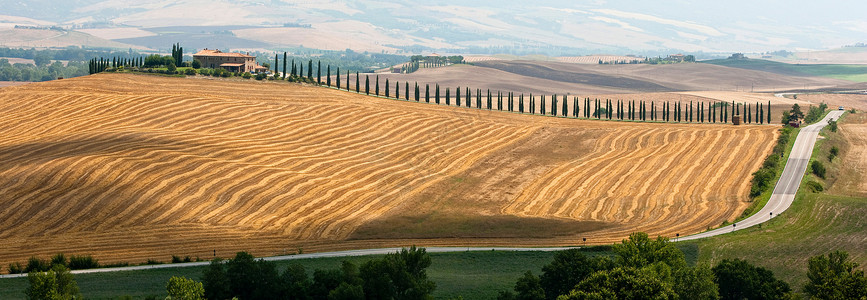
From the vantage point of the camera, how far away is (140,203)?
292 ft

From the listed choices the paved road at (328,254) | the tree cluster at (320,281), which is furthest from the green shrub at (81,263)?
the tree cluster at (320,281)

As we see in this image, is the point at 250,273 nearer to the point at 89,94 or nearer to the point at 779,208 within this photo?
the point at 779,208

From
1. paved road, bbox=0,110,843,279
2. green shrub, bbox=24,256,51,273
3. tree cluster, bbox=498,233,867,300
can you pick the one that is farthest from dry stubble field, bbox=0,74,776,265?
tree cluster, bbox=498,233,867,300

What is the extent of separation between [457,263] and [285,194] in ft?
95.0

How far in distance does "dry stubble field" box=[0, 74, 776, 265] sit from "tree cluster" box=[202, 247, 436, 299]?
18567 mm

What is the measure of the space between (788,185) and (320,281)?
2791 inches

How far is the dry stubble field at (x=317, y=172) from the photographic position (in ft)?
279

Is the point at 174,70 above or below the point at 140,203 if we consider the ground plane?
above

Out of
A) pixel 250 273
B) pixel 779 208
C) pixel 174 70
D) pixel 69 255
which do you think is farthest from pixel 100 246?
pixel 174 70

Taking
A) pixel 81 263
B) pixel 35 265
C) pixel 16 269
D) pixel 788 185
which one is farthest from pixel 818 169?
pixel 16 269

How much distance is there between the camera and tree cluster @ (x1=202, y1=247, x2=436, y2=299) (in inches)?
2274

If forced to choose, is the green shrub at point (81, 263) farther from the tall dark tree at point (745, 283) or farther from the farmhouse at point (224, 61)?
the farmhouse at point (224, 61)

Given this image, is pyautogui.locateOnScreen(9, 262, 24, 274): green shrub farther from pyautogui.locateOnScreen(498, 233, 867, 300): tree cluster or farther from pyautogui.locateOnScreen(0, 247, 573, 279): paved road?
pyautogui.locateOnScreen(498, 233, 867, 300): tree cluster

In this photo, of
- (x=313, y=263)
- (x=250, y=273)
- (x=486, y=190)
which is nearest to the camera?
(x=250, y=273)
